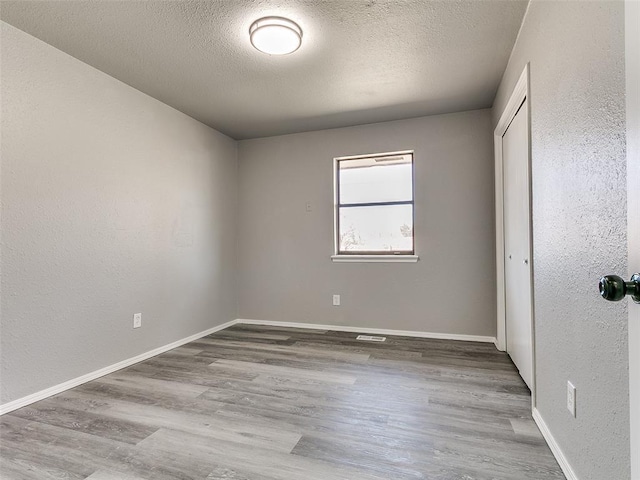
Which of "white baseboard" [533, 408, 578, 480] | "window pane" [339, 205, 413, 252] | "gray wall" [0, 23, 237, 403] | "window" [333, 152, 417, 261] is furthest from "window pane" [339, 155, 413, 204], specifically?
"white baseboard" [533, 408, 578, 480]

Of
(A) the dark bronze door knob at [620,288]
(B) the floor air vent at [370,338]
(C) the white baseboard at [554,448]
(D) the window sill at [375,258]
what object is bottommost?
(B) the floor air vent at [370,338]

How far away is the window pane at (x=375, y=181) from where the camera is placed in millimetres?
3637

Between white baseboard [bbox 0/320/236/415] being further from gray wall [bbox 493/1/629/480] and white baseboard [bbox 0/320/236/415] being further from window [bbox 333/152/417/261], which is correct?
gray wall [bbox 493/1/629/480]

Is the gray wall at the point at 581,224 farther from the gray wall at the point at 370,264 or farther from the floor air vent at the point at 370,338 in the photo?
the floor air vent at the point at 370,338

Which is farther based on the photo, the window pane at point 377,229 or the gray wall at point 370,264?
the window pane at point 377,229

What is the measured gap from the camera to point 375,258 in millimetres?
3629

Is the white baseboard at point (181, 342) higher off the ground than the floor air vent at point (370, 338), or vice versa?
the white baseboard at point (181, 342)

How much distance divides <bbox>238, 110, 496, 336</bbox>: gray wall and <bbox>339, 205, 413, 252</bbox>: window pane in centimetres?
15

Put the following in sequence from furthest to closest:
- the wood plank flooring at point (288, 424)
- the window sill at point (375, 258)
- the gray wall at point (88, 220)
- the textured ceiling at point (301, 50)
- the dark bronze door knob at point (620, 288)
Result: the window sill at point (375, 258), the gray wall at point (88, 220), the textured ceiling at point (301, 50), the wood plank flooring at point (288, 424), the dark bronze door knob at point (620, 288)

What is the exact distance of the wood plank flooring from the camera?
1438 millimetres

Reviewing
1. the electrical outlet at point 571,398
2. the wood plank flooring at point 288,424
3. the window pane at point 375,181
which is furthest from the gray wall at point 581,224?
the window pane at point 375,181

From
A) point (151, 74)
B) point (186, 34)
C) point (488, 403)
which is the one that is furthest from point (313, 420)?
point (151, 74)

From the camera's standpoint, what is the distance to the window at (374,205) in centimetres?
363

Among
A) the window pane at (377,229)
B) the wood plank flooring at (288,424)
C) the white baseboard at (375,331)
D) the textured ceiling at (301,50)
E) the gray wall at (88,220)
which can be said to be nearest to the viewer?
the wood plank flooring at (288,424)
